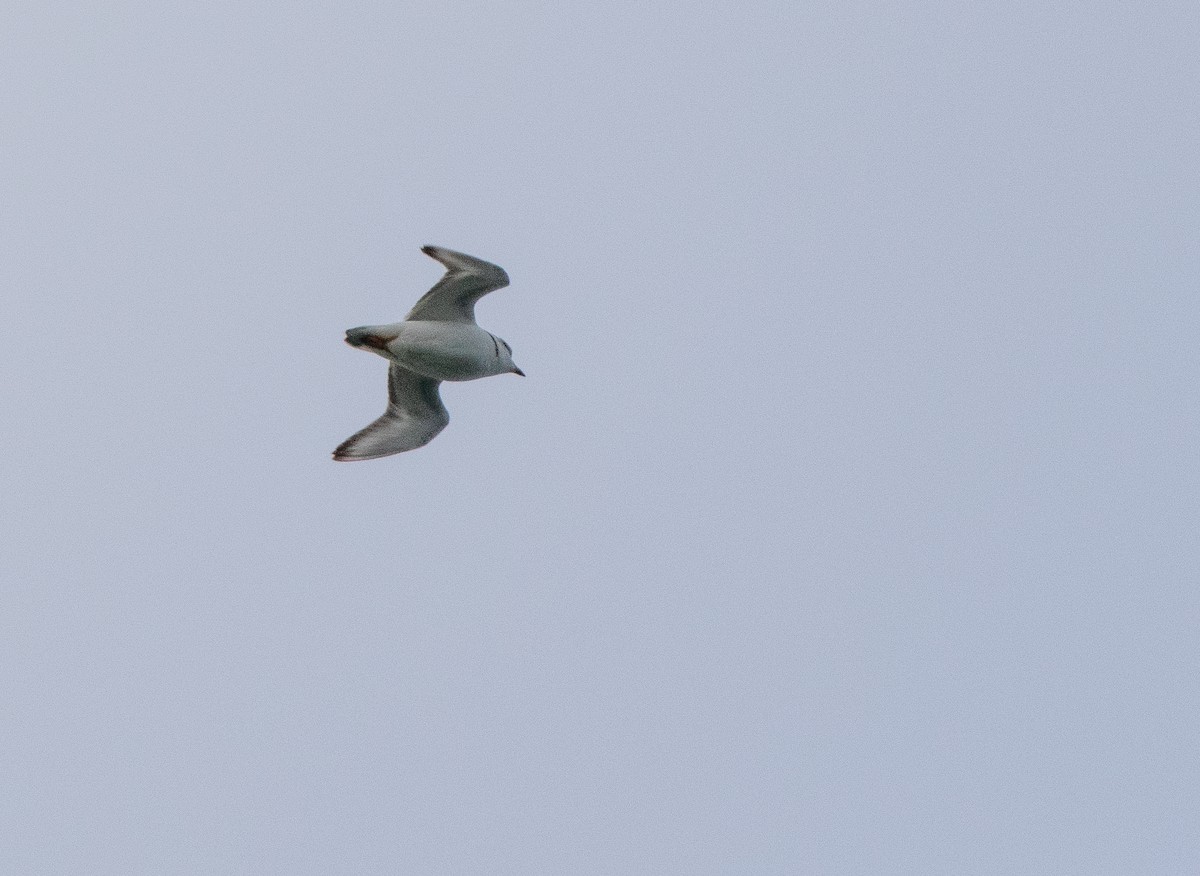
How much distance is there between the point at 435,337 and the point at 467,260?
1.32 meters

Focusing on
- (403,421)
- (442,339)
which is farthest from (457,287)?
(403,421)

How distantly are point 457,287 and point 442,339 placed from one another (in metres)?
0.79

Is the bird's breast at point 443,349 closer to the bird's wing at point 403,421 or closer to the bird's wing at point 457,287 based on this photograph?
the bird's wing at point 457,287

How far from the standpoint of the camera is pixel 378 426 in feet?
90.3

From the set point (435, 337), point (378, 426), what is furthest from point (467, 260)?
point (378, 426)

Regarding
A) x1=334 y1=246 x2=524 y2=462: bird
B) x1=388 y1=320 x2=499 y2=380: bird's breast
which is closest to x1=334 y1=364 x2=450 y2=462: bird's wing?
x1=334 y1=246 x2=524 y2=462: bird

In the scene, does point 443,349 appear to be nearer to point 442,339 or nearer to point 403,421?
point 442,339

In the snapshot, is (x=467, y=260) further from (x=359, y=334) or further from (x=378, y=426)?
(x=378, y=426)

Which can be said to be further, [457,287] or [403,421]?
[403,421]

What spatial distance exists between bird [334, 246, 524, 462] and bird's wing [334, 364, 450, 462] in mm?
16

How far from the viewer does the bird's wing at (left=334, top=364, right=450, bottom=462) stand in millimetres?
27328

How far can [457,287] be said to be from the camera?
84.5 feet

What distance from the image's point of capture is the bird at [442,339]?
25.5 m

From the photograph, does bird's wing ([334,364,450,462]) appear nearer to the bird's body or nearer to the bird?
the bird
